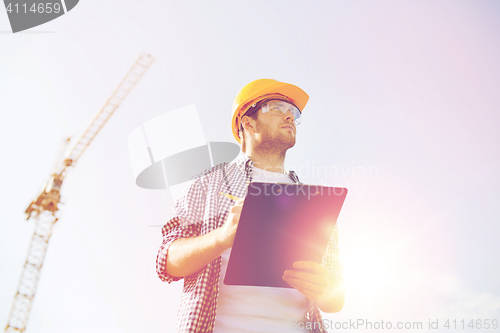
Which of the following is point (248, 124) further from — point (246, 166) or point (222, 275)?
point (222, 275)

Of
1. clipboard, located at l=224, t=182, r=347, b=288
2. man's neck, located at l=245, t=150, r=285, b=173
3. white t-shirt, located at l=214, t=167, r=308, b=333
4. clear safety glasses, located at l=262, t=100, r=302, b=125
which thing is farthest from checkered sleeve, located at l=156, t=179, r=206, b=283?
clear safety glasses, located at l=262, t=100, r=302, b=125

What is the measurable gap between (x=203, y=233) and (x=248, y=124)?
2.31 metres

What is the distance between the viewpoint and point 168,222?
292 centimetres

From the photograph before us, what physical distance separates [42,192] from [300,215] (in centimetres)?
4347

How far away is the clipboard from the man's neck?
6.60 feet

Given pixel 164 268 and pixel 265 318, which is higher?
pixel 164 268

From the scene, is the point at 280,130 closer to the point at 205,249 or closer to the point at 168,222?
the point at 168,222

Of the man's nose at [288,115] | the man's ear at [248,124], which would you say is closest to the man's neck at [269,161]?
the man's ear at [248,124]

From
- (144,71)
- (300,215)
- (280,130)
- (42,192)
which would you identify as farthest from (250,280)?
(144,71)

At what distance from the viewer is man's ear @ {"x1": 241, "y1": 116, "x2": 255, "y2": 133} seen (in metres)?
4.71

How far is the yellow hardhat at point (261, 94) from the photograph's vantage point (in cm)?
478

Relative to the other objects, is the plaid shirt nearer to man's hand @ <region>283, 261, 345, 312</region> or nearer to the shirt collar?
the shirt collar

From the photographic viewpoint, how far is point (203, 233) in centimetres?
292

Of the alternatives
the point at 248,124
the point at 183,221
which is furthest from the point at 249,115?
the point at 183,221
